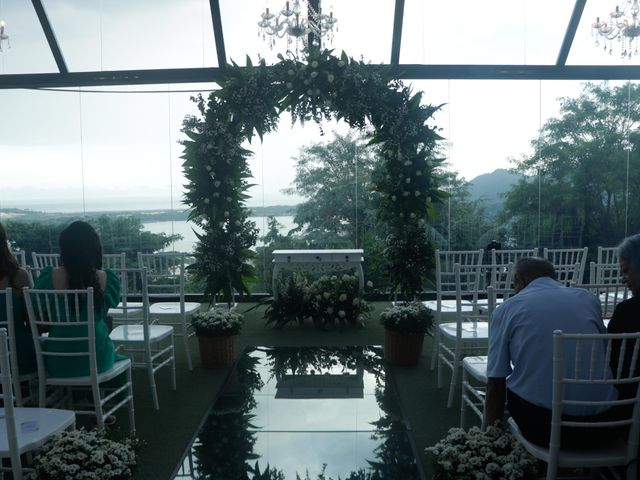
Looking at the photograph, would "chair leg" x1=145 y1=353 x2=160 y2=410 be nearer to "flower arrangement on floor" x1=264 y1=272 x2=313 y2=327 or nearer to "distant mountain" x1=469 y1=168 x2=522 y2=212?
"flower arrangement on floor" x1=264 y1=272 x2=313 y2=327

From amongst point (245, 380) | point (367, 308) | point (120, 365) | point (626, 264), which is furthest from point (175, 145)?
point (626, 264)

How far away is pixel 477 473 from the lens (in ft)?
5.97

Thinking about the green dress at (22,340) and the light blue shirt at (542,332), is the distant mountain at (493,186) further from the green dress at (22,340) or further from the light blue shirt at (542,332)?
the green dress at (22,340)

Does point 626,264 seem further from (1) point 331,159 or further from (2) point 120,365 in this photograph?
(1) point 331,159

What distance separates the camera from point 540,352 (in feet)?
6.70

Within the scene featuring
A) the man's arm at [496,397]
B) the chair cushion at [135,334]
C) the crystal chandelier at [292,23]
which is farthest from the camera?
the crystal chandelier at [292,23]

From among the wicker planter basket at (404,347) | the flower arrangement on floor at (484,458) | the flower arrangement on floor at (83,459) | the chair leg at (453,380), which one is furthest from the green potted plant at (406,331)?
the flower arrangement on floor at (83,459)

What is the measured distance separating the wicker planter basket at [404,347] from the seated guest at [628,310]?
7.69 feet

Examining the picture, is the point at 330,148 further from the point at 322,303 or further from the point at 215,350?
the point at 215,350

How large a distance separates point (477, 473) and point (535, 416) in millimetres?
405

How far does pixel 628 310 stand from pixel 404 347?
8.20 ft

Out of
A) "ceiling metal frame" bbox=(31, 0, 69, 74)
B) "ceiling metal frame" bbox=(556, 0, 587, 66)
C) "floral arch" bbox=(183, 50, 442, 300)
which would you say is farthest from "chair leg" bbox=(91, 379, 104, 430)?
"ceiling metal frame" bbox=(556, 0, 587, 66)

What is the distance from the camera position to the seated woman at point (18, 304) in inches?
119

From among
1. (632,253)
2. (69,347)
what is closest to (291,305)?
(69,347)
